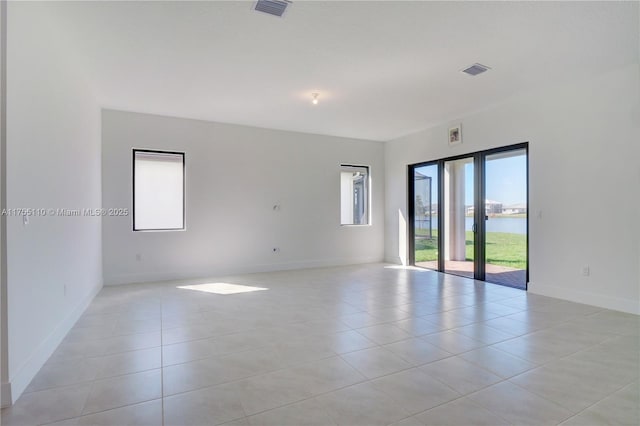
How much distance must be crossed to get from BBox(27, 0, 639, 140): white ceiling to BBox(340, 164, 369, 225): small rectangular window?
248 cm

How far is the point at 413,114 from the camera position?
18.2 feet

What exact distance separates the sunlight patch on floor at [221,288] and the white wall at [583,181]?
4184mm

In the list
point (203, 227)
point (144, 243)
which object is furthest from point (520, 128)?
point (144, 243)

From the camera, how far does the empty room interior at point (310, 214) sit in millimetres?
2102

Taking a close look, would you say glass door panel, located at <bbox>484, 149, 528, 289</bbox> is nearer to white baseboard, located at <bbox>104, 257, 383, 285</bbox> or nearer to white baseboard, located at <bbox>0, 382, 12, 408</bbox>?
white baseboard, located at <bbox>104, 257, 383, 285</bbox>

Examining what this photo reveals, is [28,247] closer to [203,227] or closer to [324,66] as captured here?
[324,66]

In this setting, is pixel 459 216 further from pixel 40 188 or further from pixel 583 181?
Result: pixel 40 188

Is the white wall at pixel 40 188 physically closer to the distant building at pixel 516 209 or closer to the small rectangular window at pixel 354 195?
the small rectangular window at pixel 354 195

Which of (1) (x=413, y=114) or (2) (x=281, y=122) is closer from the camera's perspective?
(1) (x=413, y=114)

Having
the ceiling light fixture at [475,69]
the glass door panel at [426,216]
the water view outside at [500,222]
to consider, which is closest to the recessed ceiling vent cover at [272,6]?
the ceiling light fixture at [475,69]

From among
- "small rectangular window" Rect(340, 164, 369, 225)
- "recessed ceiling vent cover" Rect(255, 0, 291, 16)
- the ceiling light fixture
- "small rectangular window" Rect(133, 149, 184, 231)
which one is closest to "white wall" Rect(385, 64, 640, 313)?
the ceiling light fixture

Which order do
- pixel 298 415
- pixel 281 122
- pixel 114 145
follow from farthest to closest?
pixel 281 122, pixel 114 145, pixel 298 415

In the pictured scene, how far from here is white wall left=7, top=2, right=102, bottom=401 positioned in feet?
6.89

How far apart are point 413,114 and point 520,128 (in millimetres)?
1618
